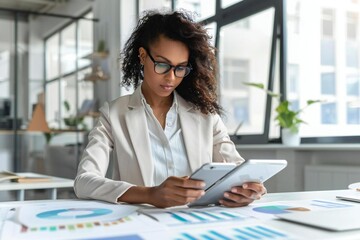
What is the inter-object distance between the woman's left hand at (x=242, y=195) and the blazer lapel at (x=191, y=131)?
0.39m

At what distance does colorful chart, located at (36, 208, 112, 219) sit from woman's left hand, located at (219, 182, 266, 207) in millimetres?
337

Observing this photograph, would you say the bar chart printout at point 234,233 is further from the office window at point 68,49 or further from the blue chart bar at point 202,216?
the office window at point 68,49

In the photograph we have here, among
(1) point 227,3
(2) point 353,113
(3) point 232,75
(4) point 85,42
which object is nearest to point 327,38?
(2) point 353,113

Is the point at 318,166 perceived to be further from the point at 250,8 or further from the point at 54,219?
the point at 54,219

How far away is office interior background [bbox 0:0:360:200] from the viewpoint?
3.27m

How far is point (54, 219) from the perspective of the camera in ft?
3.27

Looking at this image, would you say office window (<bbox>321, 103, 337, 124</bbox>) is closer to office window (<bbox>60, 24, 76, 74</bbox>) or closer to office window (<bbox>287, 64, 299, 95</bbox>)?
office window (<bbox>287, 64, 299, 95</bbox>)

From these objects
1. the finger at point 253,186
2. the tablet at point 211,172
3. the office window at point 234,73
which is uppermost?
the office window at point 234,73

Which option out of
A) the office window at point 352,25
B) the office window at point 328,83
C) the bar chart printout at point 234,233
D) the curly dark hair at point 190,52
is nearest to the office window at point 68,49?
the office window at point 328,83

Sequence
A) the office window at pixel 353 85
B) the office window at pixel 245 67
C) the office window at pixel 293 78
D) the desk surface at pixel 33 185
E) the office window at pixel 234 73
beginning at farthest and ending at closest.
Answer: the office window at pixel 234 73 < the office window at pixel 245 67 < the office window at pixel 293 78 < the office window at pixel 353 85 < the desk surface at pixel 33 185

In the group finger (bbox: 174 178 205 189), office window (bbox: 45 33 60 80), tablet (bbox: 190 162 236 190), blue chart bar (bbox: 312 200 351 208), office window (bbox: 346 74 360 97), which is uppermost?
office window (bbox: 45 33 60 80)

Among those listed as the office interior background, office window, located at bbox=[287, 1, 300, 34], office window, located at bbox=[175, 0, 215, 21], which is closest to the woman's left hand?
the office interior background

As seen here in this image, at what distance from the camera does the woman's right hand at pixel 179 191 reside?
1116mm

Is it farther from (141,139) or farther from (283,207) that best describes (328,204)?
(141,139)
